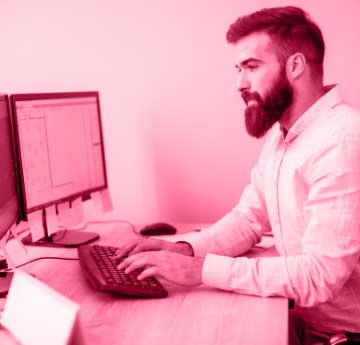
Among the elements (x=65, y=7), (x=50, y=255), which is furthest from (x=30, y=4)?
(x=50, y=255)

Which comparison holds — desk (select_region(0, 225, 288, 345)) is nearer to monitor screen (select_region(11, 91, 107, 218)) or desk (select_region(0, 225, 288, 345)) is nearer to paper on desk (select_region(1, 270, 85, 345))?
paper on desk (select_region(1, 270, 85, 345))

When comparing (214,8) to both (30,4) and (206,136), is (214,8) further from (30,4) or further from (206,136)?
(30,4)

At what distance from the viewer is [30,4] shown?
1.92 meters

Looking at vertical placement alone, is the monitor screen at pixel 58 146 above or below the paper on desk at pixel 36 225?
above

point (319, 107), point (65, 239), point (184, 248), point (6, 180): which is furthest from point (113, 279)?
point (319, 107)

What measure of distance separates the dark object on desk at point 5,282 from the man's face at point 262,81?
0.74 m

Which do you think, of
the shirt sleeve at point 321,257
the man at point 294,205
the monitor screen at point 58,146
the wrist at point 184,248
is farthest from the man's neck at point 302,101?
the monitor screen at point 58,146

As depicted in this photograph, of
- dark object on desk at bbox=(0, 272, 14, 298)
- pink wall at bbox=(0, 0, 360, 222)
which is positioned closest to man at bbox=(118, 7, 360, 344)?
dark object on desk at bbox=(0, 272, 14, 298)

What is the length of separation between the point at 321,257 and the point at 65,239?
2.80 ft

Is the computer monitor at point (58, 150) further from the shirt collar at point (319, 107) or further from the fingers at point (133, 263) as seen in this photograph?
the shirt collar at point (319, 107)

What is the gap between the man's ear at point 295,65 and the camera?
1.25 metres

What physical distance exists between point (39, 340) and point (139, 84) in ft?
4.11

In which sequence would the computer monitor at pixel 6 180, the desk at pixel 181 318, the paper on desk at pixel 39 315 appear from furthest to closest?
the computer monitor at pixel 6 180 < the desk at pixel 181 318 < the paper on desk at pixel 39 315

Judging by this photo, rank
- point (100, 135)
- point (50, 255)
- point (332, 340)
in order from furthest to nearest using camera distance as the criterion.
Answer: point (100, 135)
point (50, 255)
point (332, 340)
